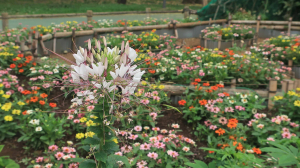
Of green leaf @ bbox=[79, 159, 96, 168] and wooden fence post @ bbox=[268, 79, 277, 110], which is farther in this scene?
wooden fence post @ bbox=[268, 79, 277, 110]

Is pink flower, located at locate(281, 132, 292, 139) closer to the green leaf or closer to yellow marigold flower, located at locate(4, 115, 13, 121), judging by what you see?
the green leaf

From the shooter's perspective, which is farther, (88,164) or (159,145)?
(159,145)

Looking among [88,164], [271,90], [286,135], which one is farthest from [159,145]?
[271,90]

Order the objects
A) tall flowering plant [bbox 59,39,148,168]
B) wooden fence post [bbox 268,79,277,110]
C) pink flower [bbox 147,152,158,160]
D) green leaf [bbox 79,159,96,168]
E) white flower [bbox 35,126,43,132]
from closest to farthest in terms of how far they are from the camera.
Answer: tall flowering plant [bbox 59,39,148,168] → green leaf [bbox 79,159,96,168] → pink flower [bbox 147,152,158,160] → white flower [bbox 35,126,43,132] → wooden fence post [bbox 268,79,277,110]

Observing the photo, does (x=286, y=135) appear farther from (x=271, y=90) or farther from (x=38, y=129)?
(x=38, y=129)

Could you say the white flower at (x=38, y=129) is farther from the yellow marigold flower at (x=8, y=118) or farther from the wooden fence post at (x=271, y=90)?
the wooden fence post at (x=271, y=90)

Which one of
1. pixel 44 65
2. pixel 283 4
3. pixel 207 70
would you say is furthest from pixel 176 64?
pixel 283 4

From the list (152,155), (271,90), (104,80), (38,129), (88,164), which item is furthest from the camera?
(271,90)

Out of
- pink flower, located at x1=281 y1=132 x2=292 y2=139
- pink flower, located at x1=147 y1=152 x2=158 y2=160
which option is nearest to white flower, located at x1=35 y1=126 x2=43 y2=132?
pink flower, located at x1=147 y1=152 x2=158 y2=160

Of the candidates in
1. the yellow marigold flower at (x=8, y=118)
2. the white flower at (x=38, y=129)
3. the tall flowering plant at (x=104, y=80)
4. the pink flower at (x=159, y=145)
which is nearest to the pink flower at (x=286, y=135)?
the pink flower at (x=159, y=145)

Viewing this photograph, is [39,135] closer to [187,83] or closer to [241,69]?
[187,83]

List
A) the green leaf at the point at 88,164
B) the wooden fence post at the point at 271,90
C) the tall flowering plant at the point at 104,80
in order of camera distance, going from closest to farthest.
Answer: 1. the tall flowering plant at the point at 104,80
2. the green leaf at the point at 88,164
3. the wooden fence post at the point at 271,90

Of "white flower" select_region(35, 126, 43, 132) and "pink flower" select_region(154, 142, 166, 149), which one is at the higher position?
"white flower" select_region(35, 126, 43, 132)

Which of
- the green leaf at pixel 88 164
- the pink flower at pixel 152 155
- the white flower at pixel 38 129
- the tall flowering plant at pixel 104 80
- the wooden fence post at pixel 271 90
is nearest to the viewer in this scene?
the tall flowering plant at pixel 104 80
